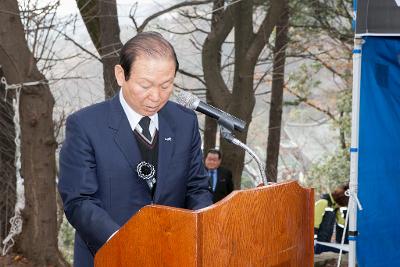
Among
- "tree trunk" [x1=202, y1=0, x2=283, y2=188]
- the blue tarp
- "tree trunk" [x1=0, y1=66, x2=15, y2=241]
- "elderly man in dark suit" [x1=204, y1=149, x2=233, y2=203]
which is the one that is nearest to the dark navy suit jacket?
the blue tarp

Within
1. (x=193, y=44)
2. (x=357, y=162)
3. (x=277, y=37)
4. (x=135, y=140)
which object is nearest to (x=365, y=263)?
(x=357, y=162)

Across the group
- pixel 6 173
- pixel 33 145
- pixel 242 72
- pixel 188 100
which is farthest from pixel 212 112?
pixel 242 72

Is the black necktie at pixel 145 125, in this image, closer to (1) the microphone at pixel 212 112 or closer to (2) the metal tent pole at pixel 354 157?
(1) the microphone at pixel 212 112

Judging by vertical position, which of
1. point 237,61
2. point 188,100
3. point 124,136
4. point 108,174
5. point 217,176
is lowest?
point 217,176

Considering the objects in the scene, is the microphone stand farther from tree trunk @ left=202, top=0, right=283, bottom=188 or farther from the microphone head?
tree trunk @ left=202, top=0, right=283, bottom=188

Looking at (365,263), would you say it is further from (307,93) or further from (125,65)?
(307,93)

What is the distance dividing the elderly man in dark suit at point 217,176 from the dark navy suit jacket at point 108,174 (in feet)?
21.3

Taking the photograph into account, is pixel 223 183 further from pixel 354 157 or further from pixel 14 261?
pixel 354 157

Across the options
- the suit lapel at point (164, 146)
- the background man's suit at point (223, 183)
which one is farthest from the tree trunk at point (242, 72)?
the suit lapel at point (164, 146)

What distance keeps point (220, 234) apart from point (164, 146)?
1.79 feet

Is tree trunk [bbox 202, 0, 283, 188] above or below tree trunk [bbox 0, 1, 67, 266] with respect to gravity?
above

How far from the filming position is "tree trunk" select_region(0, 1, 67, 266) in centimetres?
639

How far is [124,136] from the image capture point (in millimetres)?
2432

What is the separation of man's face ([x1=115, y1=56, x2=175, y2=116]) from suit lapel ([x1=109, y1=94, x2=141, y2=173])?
0.11 metres
